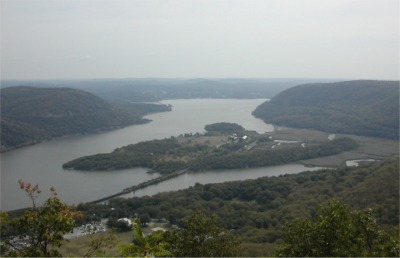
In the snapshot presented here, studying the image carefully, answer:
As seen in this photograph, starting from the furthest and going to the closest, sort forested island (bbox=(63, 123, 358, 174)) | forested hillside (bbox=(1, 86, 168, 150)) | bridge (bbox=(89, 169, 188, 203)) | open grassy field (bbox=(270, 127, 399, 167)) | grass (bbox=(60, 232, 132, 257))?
forested hillside (bbox=(1, 86, 168, 150))
open grassy field (bbox=(270, 127, 399, 167))
forested island (bbox=(63, 123, 358, 174))
bridge (bbox=(89, 169, 188, 203))
grass (bbox=(60, 232, 132, 257))

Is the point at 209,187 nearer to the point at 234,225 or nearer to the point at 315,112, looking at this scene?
the point at 234,225

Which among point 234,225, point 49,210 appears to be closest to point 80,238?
point 234,225

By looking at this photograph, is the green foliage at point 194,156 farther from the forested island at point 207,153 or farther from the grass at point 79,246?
the grass at point 79,246

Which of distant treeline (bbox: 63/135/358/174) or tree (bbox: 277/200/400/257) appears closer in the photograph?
tree (bbox: 277/200/400/257)

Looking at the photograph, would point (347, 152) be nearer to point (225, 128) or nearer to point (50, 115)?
point (225, 128)

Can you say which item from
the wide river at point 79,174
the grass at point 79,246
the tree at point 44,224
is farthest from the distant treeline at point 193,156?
the tree at point 44,224

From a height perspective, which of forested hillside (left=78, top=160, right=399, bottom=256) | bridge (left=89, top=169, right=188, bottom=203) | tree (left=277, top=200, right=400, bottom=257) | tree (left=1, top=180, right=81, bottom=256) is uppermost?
tree (left=1, top=180, right=81, bottom=256)

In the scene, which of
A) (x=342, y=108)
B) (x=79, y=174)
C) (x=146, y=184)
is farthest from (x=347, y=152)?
(x=79, y=174)

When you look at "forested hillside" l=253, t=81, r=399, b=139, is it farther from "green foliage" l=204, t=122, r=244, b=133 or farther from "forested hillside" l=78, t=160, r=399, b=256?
"forested hillside" l=78, t=160, r=399, b=256

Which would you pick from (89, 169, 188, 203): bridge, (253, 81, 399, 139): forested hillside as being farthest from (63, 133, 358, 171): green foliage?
(253, 81, 399, 139): forested hillside
